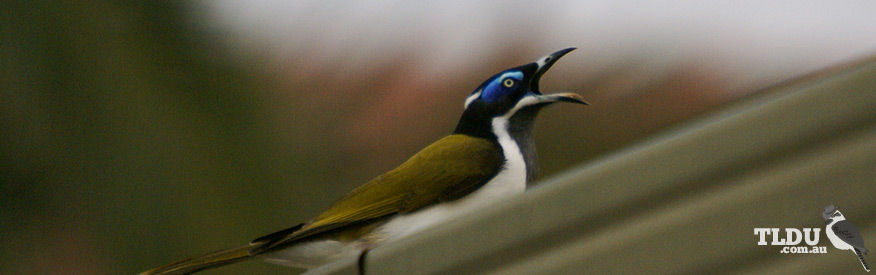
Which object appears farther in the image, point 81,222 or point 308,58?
point 81,222

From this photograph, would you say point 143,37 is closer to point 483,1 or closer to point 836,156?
point 483,1

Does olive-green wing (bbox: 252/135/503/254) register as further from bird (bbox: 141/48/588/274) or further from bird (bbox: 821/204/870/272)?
bird (bbox: 821/204/870/272)

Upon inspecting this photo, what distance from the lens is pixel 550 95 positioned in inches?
22.4

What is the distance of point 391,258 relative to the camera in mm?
385

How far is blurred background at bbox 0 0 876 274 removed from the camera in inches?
36.9

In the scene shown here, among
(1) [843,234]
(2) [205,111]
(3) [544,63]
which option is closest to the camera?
(1) [843,234]

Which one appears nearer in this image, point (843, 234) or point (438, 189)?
point (843, 234)

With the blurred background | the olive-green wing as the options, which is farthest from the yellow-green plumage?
the blurred background

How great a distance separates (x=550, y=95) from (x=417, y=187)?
13 centimetres

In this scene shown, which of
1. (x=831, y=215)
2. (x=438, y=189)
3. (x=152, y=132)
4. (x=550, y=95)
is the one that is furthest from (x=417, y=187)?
(x=152, y=132)

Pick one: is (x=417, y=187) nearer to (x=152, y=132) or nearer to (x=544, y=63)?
(x=544, y=63)

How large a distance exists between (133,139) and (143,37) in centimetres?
15

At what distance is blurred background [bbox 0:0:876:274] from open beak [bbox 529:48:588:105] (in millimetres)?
299

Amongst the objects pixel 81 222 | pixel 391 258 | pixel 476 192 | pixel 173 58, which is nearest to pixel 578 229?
pixel 391 258
